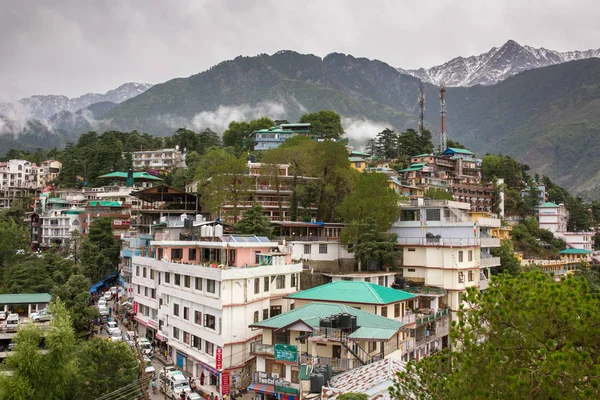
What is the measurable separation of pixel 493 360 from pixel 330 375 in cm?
1193

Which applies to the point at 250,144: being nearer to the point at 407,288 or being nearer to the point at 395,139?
the point at 395,139

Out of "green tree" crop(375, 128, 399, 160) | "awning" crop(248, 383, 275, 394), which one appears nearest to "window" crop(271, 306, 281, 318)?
"awning" crop(248, 383, 275, 394)

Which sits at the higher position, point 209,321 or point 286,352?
point 209,321

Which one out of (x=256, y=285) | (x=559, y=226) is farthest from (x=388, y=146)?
(x=256, y=285)

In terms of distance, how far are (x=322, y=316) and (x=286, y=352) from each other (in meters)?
2.80

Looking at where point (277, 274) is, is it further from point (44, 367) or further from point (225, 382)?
point (44, 367)

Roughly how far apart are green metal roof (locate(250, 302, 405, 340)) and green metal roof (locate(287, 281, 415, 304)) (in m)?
2.76

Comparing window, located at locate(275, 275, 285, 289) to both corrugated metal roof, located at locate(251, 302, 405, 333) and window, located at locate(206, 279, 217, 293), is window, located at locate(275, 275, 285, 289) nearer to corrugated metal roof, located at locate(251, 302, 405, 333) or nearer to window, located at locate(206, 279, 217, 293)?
window, located at locate(206, 279, 217, 293)

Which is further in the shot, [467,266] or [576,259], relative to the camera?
[576,259]

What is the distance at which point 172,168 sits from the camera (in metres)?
93.5

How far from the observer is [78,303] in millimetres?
39000

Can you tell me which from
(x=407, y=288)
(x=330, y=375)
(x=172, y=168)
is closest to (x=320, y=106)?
(x=172, y=168)

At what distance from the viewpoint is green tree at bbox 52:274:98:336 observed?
38031 millimetres

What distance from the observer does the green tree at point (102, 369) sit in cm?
2541
